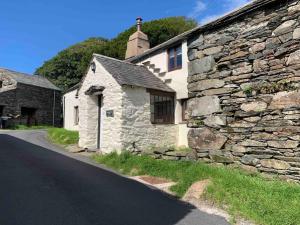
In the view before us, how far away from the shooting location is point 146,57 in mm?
16750

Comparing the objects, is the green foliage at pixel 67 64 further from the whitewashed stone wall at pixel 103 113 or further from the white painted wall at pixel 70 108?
the whitewashed stone wall at pixel 103 113

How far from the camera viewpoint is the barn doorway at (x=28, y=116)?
31847 millimetres

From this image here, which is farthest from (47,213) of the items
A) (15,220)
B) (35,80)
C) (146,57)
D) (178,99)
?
(35,80)

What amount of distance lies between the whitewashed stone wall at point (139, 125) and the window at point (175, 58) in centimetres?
220

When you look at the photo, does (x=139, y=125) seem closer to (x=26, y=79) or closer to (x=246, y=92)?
(x=246, y=92)

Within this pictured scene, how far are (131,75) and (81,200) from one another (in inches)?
322

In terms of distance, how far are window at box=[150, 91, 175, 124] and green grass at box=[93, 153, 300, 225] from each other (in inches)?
149

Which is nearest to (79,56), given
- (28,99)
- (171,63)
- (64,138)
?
(28,99)

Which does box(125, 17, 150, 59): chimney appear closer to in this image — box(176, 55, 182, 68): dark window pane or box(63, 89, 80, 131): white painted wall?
box(176, 55, 182, 68): dark window pane

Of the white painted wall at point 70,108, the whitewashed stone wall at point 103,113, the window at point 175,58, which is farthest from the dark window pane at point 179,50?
the white painted wall at point 70,108

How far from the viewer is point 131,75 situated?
1416 cm

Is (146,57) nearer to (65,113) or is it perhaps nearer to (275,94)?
(275,94)

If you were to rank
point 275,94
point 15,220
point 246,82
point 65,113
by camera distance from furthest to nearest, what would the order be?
point 65,113 → point 246,82 → point 275,94 → point 15,220

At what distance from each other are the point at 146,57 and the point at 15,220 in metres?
12.5
